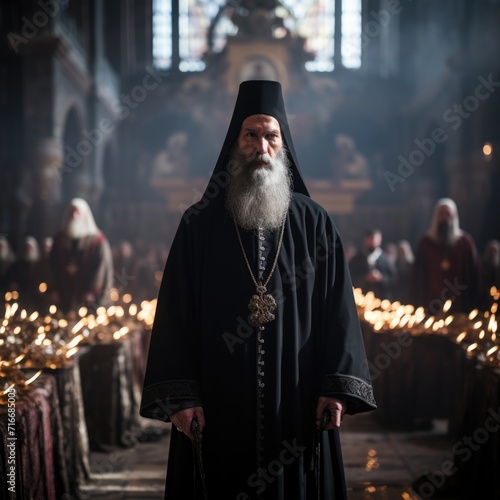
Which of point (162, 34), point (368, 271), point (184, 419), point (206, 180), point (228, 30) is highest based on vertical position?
point (162, 34)

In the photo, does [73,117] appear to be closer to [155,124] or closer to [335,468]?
[155,124]

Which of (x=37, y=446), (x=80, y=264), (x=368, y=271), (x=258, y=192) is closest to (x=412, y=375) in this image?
(x=368, y=271)

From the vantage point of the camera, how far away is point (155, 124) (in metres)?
21.7

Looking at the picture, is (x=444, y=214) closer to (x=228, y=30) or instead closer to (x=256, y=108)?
(x=256, y=108)

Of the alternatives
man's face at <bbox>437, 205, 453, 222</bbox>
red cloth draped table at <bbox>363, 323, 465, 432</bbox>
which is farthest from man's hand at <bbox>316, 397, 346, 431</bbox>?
man's face at <bbox>437, 205, 453, 222</bbox>

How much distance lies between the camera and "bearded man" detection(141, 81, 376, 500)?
8.46 ft

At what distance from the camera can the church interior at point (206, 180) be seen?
446 centimetres

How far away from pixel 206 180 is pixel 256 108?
646 inches

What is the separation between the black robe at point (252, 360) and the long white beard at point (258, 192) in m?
0.07

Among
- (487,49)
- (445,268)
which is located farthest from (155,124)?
(445,268)

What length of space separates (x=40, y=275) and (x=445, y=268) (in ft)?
19.6

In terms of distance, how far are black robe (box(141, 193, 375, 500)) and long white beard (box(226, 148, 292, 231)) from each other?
7cm

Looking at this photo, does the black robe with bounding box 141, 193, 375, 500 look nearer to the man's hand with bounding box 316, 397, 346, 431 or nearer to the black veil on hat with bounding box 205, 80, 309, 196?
the man's hand with bounding box 316, 397, 346, 431

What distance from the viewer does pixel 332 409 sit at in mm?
2531
